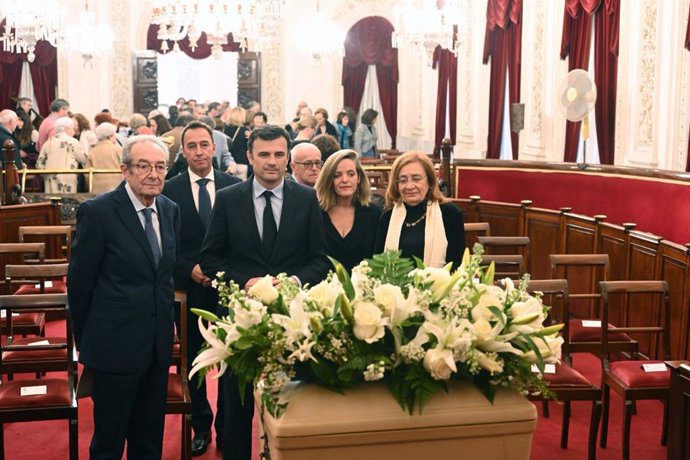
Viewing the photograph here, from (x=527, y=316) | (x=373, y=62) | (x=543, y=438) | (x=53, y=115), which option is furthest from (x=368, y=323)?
(x=373, y=62)

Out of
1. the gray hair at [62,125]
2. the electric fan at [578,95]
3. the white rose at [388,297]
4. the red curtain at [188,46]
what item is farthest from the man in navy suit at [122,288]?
the red curtain at [188,46]

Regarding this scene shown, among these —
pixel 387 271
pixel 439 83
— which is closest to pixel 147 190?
pixel 387 271

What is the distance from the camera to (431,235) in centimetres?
448

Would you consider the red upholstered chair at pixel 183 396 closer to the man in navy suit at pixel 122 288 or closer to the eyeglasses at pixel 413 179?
the man in navy suit at pixel 122 288

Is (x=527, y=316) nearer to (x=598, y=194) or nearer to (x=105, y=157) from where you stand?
(x=598, y=194)

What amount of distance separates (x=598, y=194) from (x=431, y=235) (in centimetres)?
Answer: 513

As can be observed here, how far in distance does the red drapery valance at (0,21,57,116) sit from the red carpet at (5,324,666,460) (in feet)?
47.4

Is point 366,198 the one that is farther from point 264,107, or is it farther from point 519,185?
point 264,107

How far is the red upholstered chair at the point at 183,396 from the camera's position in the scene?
15.3ft

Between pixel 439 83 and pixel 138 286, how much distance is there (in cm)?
1406

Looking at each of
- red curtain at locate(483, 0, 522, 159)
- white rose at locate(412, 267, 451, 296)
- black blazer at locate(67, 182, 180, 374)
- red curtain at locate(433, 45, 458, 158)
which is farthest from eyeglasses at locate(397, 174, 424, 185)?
red curtain at locate(433, 45, 458, 158)

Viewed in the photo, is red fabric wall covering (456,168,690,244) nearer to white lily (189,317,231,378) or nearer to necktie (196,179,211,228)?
necktie (196,179,211,228)

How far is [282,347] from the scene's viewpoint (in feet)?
7.00

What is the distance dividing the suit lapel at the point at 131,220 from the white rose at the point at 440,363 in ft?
6.51
